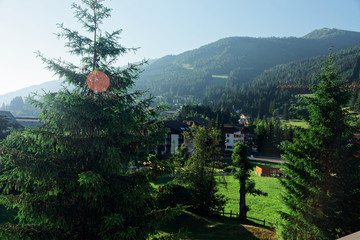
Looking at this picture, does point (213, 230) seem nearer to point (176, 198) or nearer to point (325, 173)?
point (176, 198)

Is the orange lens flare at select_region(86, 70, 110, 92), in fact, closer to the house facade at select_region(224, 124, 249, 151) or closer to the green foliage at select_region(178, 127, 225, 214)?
the green foliage at select_region(178, 127, 225, 214)

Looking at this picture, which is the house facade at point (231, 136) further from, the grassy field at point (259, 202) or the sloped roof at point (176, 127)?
the grassy field at point (259, 202)

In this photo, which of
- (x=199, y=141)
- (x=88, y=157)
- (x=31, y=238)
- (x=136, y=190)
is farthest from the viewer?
(x=199, y=141)

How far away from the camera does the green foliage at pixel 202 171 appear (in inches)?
1069

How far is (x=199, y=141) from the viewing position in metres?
27.2

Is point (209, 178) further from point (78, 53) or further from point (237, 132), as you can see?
point (237, 132)

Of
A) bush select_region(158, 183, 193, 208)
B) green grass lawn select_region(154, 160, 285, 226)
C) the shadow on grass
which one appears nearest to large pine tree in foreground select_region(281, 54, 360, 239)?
the shadow on grass

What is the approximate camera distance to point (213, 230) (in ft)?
72.2

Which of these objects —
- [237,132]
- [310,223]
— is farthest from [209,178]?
[237,132]

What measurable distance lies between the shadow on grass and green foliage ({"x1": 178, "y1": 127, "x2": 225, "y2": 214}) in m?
2.44

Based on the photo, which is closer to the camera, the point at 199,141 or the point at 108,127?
the point at 108,127

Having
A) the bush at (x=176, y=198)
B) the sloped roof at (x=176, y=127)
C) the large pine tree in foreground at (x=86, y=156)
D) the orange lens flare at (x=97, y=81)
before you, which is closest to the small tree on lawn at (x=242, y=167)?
the bush at (x=176, y=198)

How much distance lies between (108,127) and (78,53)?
10.5 feet

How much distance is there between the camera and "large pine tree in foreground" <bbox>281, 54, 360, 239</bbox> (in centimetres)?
1125
